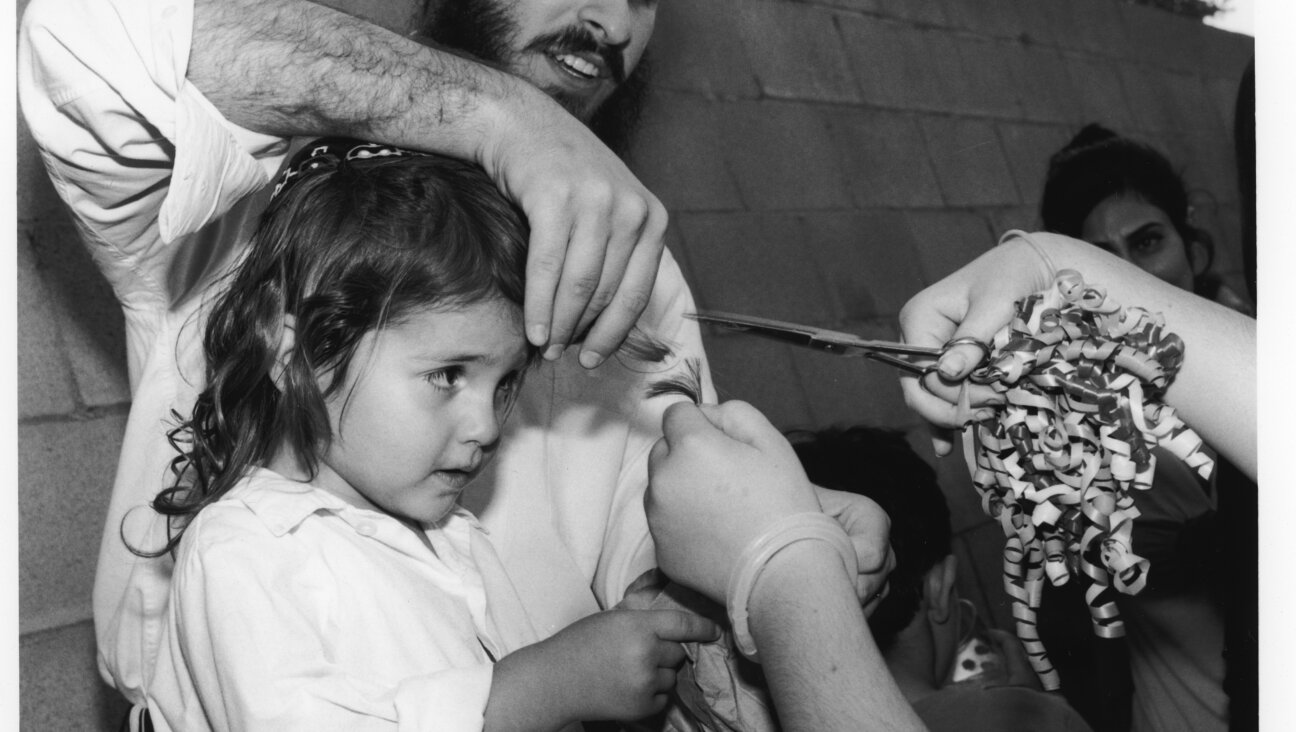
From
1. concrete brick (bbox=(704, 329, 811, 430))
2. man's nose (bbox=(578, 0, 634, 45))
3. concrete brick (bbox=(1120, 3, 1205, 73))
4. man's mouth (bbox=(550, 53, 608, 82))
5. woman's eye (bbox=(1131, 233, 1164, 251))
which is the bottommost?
concrete brick (bbox=(704, 329, 811, 430))

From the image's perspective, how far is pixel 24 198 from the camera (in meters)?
1.32

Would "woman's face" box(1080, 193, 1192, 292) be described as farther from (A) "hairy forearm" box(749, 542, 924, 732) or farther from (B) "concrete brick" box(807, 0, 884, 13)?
(A) "hairy forearm" box(749, 542, 924, 732)

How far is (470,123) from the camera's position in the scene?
93 cm

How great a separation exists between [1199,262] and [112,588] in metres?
2.31

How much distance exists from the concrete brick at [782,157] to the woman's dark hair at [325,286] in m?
1.29

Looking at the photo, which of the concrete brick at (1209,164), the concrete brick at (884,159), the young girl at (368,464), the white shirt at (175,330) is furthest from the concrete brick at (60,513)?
the concrete brick at (1209,164)

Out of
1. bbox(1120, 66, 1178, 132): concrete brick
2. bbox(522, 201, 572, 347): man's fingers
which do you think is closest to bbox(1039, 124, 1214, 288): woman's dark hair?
bbox(1120, 66, 1178, 132): concrete brick

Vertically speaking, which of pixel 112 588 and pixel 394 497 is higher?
pixel 394 497

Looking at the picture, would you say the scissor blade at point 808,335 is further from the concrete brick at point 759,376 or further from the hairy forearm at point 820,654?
the concrete brick at point 759,376

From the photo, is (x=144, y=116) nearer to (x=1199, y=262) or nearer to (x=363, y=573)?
(x=363, y=573)

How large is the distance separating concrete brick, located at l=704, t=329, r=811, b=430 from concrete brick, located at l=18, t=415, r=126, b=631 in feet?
3.34

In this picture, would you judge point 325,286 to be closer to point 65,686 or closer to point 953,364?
point 953,364

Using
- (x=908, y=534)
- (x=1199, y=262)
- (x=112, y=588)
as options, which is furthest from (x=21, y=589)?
(x=1199, y=262)

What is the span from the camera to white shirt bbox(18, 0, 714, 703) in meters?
0.87
